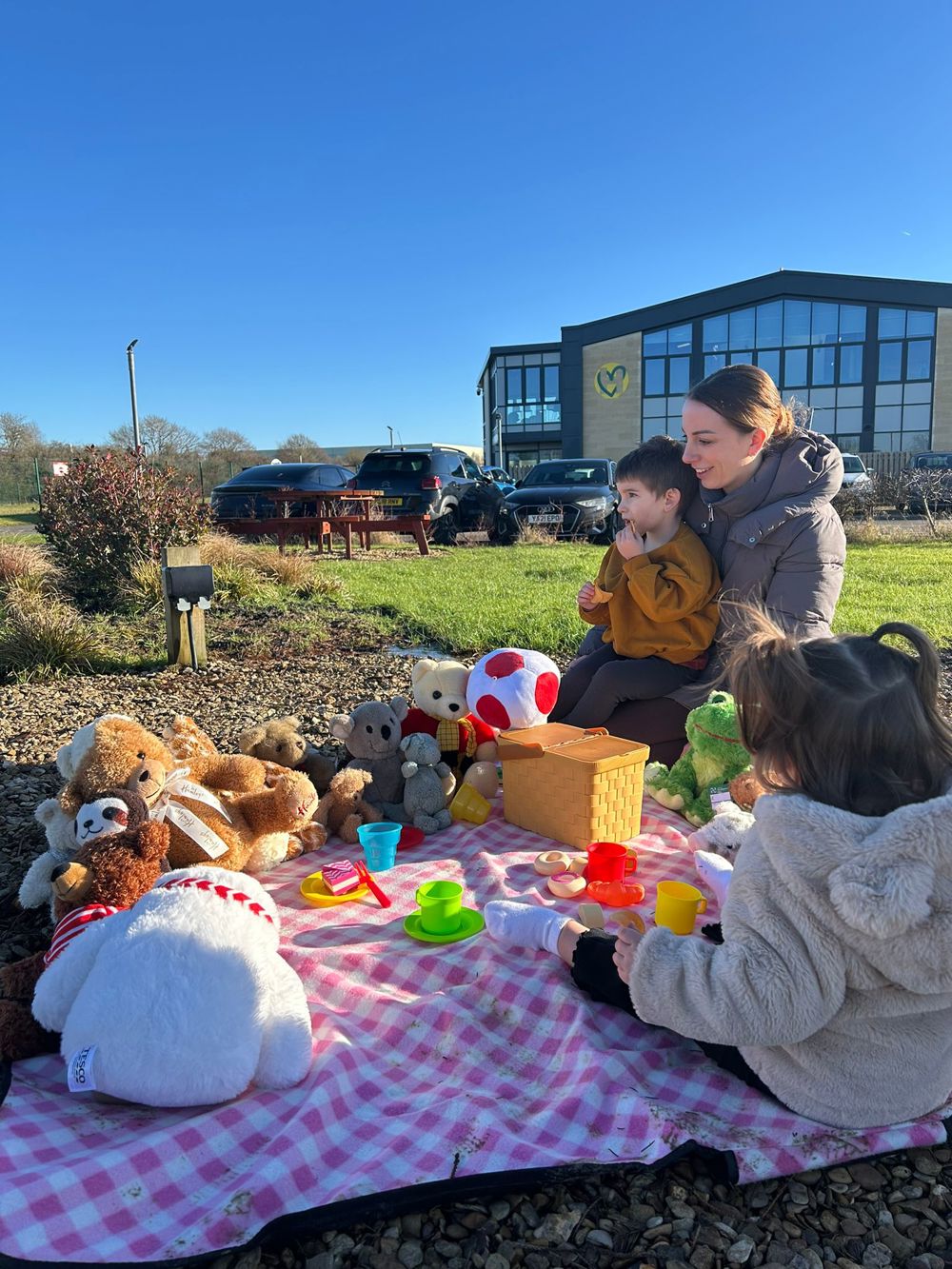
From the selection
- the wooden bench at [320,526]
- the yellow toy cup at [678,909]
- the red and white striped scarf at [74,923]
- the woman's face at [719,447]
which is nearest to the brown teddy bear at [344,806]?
the red and white striped scarf at [74,923]

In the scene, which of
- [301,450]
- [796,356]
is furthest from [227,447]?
[796,356]

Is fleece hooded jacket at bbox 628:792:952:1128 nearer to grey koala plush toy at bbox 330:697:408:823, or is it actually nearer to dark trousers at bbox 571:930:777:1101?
dark trousers at bbox 571:930:777:1101

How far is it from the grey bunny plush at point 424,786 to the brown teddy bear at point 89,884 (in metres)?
1.05

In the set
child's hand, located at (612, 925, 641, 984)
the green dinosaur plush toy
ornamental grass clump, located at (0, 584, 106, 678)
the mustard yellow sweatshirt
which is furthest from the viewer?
ornamental grass clump, located at (0, 584, 106, 678)

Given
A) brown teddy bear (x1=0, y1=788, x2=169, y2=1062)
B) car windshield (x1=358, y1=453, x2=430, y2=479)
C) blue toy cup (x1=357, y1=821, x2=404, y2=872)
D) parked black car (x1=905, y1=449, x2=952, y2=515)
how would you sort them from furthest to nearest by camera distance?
parked black car (x1=905, y1=449, x2=952, y2=515) < car windshield (x1=358, y1=453, x2=430, y2=479) < blue toy cup (x1=357, y1=821, x2=404, y2=872) < brown teddy bear (x1=0, y1=788, x2=169, y2=1062)

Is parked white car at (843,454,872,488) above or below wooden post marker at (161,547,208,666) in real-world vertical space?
above

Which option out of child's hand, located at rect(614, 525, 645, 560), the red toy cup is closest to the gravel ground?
the red toy cup

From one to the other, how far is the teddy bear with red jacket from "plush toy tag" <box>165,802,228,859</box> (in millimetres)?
1046

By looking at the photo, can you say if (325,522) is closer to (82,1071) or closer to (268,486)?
(268,486)

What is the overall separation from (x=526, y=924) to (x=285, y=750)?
1.38 m

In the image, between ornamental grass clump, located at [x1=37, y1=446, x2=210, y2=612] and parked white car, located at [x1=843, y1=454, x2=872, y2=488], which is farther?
parked white car, located at [x1=843, y1=454, x2=872, y2=488]

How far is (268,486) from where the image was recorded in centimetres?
1347

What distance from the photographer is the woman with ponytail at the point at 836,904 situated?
1434mm

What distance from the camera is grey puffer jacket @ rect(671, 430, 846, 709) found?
3424 mm
